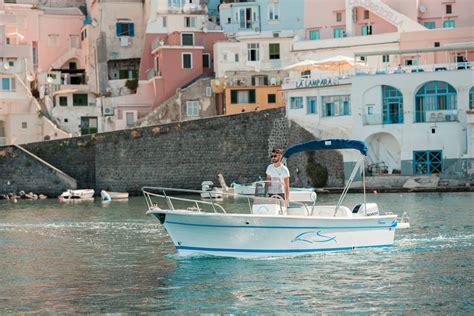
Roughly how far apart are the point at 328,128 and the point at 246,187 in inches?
309

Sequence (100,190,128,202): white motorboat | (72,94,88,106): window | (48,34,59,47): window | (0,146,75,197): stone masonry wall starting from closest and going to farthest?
1. (100,190,128,202): white motorboat
2. (0,146,75,197): stone masonry wall
3. (72,94,88,106): window
4. (48,34,59,47): window

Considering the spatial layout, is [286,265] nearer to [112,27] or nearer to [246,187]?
[246,187]

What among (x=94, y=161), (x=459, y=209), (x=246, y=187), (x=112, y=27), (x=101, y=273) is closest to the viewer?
(x=101, y=273)

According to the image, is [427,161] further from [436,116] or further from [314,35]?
[314,35]

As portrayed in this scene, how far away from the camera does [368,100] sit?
211ft

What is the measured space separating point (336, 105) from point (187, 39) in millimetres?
15309

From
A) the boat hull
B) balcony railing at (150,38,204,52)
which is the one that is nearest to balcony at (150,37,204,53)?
balcony railing at (150,38,204,52)

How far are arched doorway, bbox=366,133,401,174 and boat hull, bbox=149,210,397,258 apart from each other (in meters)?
36.6

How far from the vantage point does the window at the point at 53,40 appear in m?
83.5

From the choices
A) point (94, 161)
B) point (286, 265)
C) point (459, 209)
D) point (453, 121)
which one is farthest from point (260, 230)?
point (94, 161)

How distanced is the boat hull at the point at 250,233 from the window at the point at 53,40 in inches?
2313

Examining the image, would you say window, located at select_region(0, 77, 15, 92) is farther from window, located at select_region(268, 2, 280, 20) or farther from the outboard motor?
the outboard motor

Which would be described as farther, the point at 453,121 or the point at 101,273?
the point at 453,121

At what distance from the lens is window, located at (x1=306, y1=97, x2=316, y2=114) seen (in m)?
66.2
